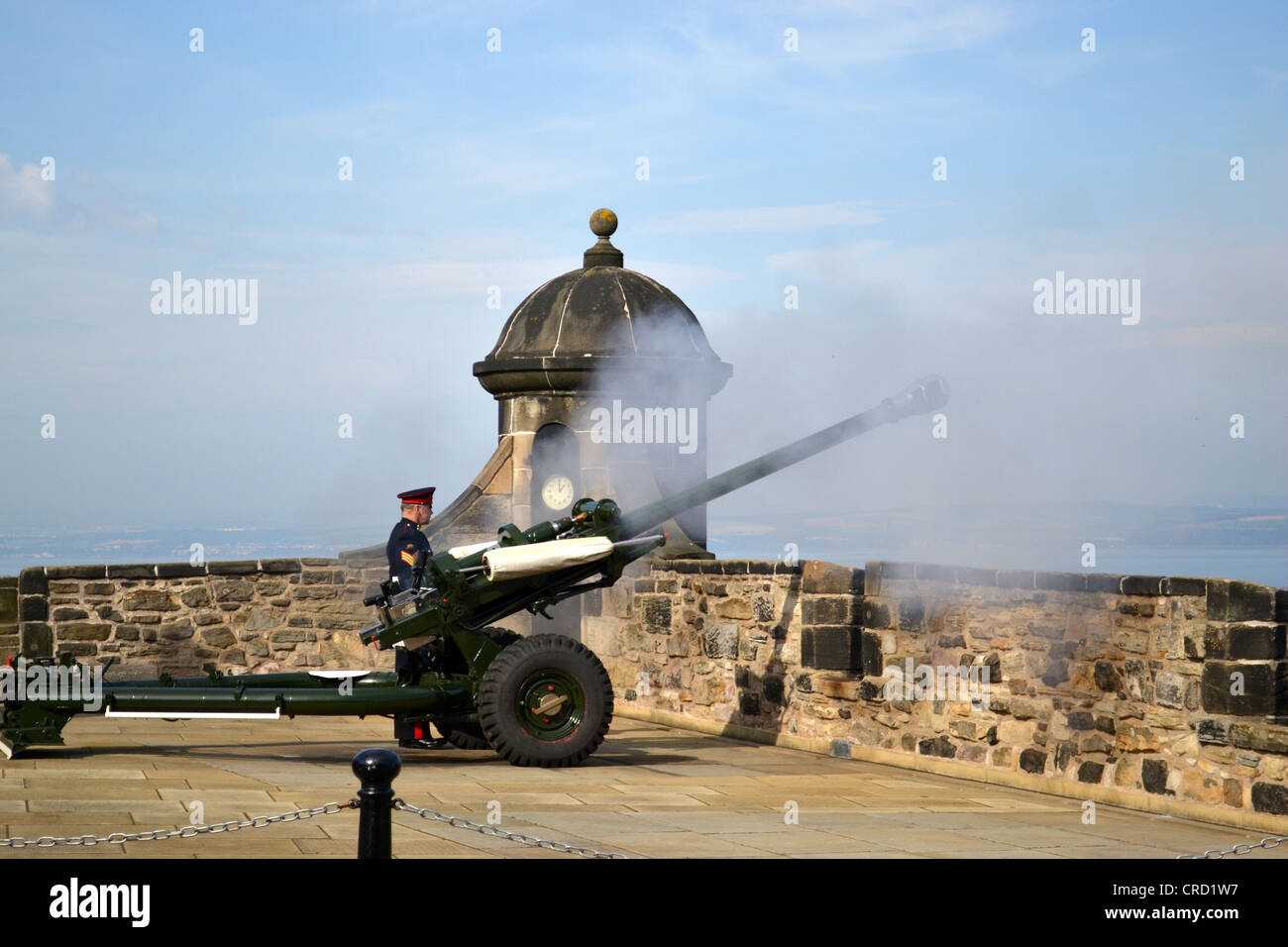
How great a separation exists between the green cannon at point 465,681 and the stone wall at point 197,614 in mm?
3540

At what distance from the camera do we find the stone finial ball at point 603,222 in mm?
14781

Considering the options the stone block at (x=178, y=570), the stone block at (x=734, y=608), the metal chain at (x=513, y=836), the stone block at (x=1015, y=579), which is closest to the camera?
the metal chain at (x=513, y=836)

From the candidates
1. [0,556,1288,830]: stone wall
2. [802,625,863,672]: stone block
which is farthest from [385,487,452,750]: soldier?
[802,625,863,672]: stone block

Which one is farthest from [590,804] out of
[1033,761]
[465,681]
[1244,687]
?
[1244,687]

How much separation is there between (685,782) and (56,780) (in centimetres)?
341

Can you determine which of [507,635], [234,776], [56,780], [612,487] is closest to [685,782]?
[507,635]

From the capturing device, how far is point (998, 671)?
941 centimetres

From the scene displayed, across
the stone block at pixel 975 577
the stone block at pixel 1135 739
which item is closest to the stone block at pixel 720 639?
the stone block at pixel 975 577

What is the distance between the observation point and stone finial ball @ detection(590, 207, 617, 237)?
1478cm

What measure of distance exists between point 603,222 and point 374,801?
10233mm

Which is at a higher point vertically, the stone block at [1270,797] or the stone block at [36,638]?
the stone block at [36,638]

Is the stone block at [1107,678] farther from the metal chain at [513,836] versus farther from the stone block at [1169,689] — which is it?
the metal chain at [513,836]

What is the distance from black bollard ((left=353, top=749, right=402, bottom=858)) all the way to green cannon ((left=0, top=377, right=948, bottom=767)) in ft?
13.4

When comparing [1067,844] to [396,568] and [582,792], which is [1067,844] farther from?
[396,568]
